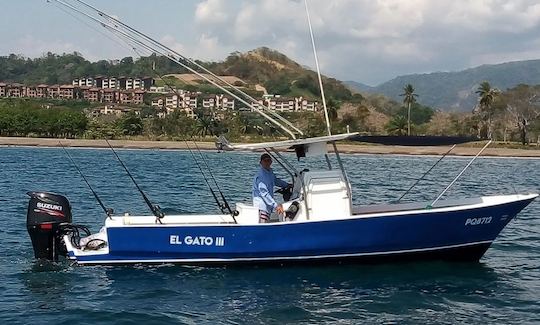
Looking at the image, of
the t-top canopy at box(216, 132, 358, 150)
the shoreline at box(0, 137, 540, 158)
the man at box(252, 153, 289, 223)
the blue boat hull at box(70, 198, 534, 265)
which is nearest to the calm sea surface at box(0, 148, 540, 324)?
the blue boat hull at box(70, 198, 534, 265)

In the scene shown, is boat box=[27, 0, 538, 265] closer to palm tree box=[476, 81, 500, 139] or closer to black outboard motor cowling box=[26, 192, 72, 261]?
black outboard motor cowling box=[26, 192, 72, 261]

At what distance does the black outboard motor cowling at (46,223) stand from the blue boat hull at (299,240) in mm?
615

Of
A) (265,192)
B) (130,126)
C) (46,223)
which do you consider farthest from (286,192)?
(130,126)

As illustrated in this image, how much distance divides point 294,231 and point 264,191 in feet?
3.26

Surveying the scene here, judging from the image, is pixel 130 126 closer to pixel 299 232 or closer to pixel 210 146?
pixel 210 146

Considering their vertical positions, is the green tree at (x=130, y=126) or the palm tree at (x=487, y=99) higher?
the palm tree at (x=487, y=99)

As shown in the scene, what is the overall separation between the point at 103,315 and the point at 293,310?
3.09 m

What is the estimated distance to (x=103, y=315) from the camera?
11.9 metres

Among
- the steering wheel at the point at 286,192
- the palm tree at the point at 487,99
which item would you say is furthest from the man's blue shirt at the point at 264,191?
the palm tree at the point at 487,99

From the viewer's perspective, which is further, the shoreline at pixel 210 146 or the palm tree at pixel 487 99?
the palm tree at pixel 487 99

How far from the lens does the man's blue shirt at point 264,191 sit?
47.2 feet

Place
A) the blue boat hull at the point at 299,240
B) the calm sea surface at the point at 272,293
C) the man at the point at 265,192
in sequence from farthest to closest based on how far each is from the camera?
the man at the point at 265,192 < the blue boat hull at the point at 299,240 < the calm sea surface at the point at 272,293

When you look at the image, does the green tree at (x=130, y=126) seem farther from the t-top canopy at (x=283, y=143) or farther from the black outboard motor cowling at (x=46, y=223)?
the t-top canopy at (x=283, y=143)

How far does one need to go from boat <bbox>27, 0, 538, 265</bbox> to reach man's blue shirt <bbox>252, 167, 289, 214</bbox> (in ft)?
0.87
